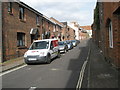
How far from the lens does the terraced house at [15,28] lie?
12797 mm

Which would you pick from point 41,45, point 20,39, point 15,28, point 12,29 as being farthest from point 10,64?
point 20,39

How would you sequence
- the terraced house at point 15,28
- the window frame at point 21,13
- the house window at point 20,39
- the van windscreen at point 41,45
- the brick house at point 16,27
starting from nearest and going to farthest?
1. the van windscreen at point 41,45
2. the terraced house at point 15,28
3. the brick house at point 16,27
4. the house window at point 20,39
5. the window frame at point 21,13

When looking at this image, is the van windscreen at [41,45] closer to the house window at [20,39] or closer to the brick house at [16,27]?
the brick house at [16,27]

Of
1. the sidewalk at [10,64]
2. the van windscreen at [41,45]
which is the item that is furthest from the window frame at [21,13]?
the sidewalk at [10,64]

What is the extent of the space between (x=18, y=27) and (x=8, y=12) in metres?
2.27

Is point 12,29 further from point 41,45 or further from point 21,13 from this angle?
point 41,45

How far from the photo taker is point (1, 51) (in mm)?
12234

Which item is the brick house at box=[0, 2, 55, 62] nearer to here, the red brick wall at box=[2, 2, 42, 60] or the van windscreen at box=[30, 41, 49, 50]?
the red brick wall at box=[2, 2, 42, 60]

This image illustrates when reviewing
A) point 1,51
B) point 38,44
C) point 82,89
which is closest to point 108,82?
point 82,89

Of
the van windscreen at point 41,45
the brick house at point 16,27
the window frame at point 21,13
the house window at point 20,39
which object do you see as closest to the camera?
the van windscreen at point 41,45

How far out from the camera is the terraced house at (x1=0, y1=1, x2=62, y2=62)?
12.8m

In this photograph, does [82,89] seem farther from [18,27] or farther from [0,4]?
[18,27]

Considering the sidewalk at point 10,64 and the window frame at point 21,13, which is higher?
the window frame at point 21,13

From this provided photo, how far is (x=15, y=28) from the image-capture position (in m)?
14.9
